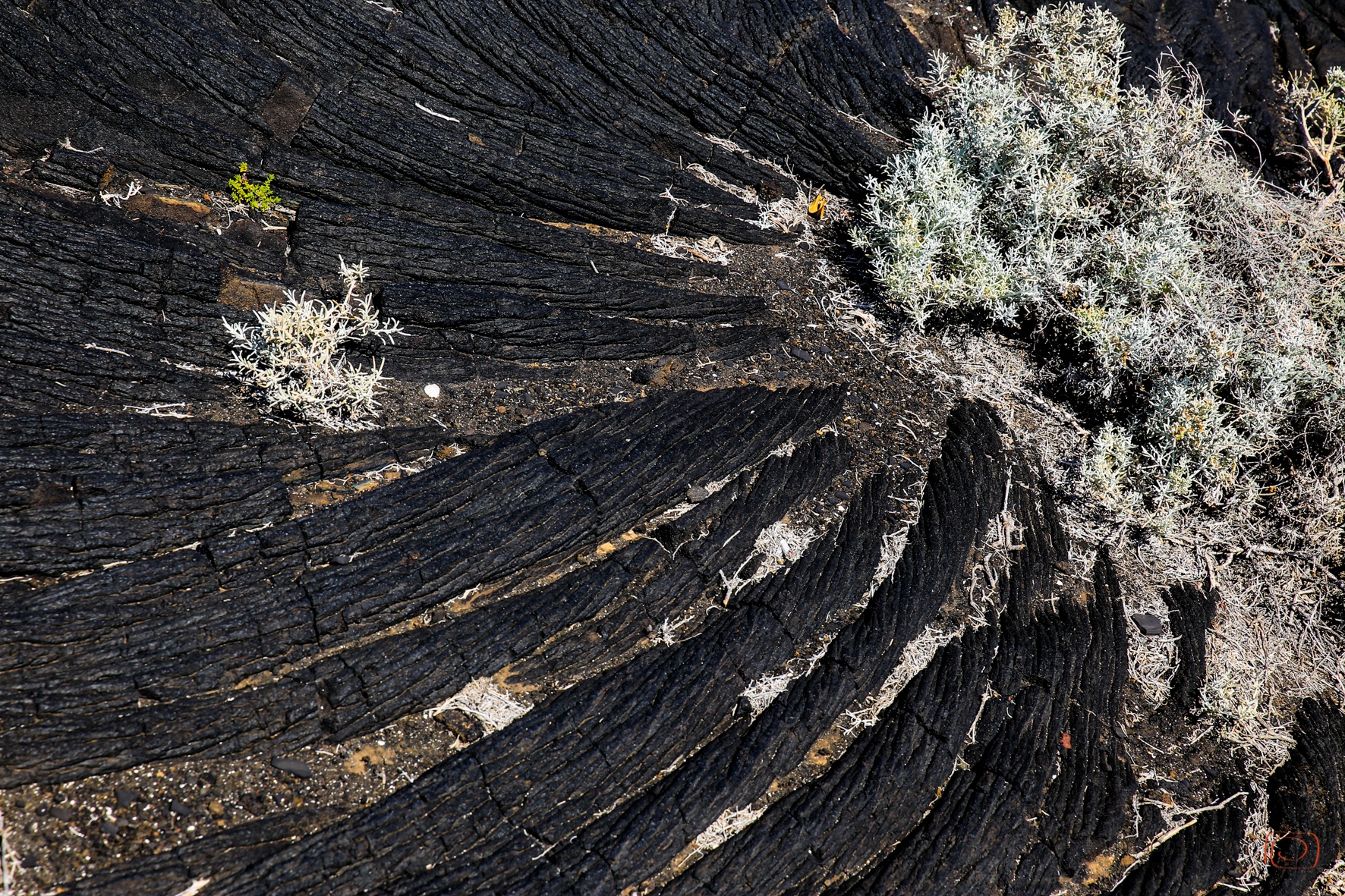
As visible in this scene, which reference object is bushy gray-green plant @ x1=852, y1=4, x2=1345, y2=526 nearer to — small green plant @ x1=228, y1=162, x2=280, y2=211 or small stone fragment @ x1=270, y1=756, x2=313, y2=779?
small green plant @ x1=228, y1=162, x2=280, y2=211

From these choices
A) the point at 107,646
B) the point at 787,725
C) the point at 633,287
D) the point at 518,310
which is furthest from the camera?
the point at 633,287

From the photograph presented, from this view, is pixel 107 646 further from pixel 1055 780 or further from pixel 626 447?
pixel 1055 780

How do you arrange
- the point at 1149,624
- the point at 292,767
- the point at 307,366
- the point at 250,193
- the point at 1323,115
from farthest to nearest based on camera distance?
the point at 1323,115 < the point at 250,193 < the point at 1149,624 < the point at 307,366 < the point at 292,767

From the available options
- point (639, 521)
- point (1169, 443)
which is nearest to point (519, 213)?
point (639, 521)

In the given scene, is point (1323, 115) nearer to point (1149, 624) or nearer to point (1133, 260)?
point (1133, 260)

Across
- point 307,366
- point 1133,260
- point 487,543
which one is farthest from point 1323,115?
point 307,366

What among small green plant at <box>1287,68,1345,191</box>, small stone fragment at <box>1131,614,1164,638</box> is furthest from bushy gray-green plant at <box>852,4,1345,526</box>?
small stone fragment at <box>1131,614,1164,638</box>
